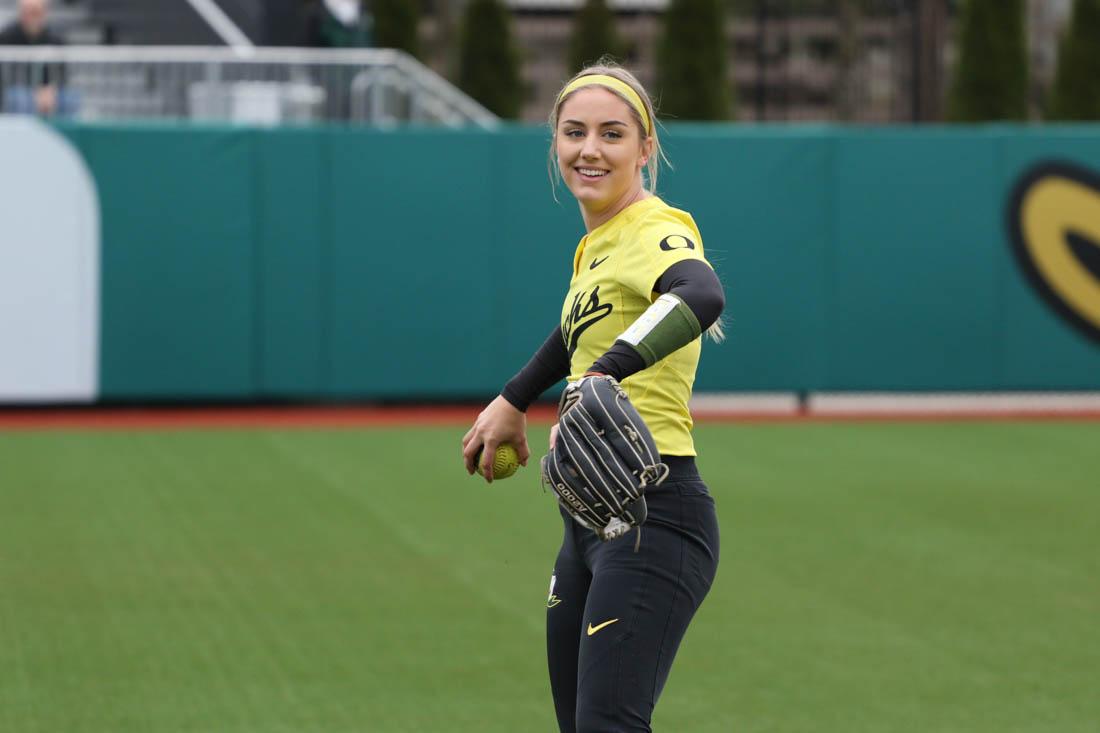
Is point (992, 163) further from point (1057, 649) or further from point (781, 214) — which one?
point (1057, 649)

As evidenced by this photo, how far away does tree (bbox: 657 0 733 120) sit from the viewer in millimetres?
35781

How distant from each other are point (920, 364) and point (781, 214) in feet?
6.71

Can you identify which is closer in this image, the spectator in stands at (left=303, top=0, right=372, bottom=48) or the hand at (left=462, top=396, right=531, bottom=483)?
the hand at (left=462, top=396, right=531, bottom=483)

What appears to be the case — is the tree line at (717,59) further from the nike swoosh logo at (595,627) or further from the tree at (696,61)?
the nike swoosh logo at (595,627)

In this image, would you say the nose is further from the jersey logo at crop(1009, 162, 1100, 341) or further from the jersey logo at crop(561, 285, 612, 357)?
the jersey logo at crop(1009, 162, 1100, 341)

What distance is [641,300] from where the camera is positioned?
3.77 meters

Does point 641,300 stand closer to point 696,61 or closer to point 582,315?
point 582,315

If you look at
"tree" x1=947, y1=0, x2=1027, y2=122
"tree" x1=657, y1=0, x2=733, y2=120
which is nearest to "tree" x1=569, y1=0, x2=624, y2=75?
"tree" x1=657, y1=0, x2=733, y2=120

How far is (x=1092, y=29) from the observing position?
36.6 m

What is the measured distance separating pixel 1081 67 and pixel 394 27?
585 inches

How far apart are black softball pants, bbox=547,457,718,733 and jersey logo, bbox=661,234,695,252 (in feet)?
1.56

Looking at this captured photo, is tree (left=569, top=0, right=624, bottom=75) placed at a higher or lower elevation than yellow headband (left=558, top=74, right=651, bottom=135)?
higher

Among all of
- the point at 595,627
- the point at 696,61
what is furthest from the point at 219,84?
the point at 696,61

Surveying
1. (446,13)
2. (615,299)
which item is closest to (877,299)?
(615,299)
